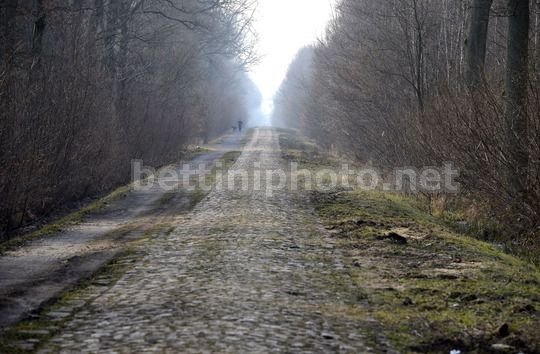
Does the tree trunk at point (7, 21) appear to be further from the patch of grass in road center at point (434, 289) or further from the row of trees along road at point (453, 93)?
the row of trees along road at point (453, 93)

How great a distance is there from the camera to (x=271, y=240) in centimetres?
1246

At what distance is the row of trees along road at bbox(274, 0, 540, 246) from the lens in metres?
Answer: 12.8

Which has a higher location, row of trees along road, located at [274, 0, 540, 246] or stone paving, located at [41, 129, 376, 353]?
row of trees along road, located at [274, 0, 540, 246]

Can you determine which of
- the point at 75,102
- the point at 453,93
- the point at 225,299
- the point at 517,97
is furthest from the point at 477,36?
the point at 225,299

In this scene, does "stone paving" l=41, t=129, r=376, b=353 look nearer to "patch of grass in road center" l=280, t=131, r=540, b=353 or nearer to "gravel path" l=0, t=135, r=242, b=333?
"patch of grass in road center" l=280, t=131, r=540, b=353

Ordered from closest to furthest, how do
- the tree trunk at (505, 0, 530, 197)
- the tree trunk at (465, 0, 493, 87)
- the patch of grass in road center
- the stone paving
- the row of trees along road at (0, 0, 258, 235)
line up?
1. the stone paving
2. the patch of grass in road center
3. the tree trunk at (505, 0, 530, 197)
4. the row of trees along road at (0, 0, 258, 235)
5. the tree trunk at (465, 0, 493, 87)

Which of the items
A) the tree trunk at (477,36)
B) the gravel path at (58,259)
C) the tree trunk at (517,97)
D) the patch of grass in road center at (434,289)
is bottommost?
the patch of grass in road center at (434,289)

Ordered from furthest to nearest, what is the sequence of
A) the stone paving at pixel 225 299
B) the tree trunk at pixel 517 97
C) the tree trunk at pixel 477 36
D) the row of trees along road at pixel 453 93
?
the tree trunk at pixel 477 36, the row of trees along road at pixel 453 93, the tree trunk at pixel 517 97, the stone paving at pixel 225 299

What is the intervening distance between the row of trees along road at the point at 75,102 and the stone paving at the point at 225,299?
167 inches

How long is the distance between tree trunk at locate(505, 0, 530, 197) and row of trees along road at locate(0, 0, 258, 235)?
9022 mm

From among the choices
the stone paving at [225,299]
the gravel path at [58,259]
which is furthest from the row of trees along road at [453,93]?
the gravel path at [58,259]

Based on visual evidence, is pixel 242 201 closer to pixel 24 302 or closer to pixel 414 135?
pixel 414 135

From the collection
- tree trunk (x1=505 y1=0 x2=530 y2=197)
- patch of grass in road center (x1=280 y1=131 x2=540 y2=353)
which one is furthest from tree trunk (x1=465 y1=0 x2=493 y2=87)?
patch of grass in road center (x1=280 y1=131 x2=540 y2=353)

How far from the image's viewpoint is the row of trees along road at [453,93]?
12.8 m
